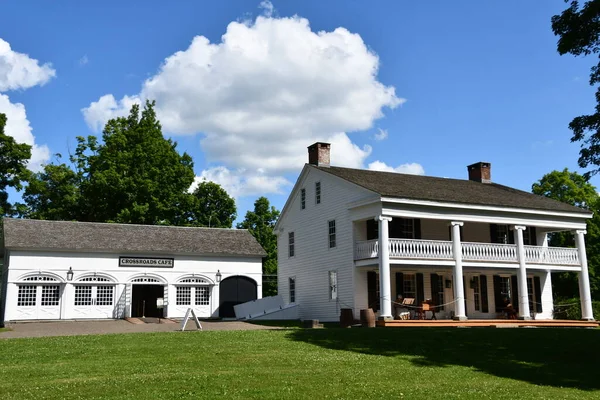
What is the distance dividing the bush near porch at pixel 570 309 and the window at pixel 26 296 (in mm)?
25989

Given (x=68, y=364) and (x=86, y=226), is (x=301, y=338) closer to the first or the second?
(x=68, y=364)

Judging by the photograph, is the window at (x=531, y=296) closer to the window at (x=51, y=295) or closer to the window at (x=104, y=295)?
the window at (x=104, y=295)

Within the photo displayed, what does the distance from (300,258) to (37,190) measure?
23009 mm

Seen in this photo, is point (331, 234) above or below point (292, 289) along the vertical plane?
above

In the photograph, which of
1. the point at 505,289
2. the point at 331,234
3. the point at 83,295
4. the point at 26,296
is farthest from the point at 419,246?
the point at 26,296

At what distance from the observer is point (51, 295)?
31484 millimetres

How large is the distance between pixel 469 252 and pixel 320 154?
897 centimetres

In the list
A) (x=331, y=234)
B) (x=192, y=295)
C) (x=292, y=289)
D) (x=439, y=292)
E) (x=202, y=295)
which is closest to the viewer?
(x=439, y=292)

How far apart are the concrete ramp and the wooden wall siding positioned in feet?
2.07

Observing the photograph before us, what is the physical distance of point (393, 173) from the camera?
3362 centimetres

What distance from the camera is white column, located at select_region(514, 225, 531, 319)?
2898cm

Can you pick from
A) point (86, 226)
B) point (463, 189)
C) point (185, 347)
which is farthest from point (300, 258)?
point (185, 347)

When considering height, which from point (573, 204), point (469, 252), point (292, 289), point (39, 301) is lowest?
point (39, 301)

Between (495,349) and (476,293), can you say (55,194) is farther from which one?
(495,349)
